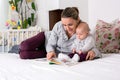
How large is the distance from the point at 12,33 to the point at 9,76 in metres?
2.32

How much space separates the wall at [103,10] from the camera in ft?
7.80

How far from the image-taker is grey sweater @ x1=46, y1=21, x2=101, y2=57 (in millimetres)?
1733

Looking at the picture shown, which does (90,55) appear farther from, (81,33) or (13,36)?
(13,36)

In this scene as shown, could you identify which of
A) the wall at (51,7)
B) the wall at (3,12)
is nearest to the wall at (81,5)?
the wall at (51,7)

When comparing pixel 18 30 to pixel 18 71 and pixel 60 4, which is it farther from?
pixel 18 71

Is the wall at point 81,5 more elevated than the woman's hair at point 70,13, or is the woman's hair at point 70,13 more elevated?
the wall at point 81,5

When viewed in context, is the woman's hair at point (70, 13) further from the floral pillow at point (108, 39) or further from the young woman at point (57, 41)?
the floral pillow at point (108, 39)

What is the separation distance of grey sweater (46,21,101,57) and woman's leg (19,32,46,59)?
2.8 inches

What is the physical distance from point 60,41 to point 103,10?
994 millimetres

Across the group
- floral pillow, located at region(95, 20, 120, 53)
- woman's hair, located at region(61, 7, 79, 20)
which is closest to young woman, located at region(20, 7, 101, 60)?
woman's hair, located at region(61, 7, 79, 20)

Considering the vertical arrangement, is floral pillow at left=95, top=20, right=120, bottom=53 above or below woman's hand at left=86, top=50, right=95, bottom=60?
above

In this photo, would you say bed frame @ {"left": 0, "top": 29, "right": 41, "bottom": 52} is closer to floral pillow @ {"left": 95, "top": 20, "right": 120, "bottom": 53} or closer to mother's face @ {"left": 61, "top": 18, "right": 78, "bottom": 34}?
floral pillow @ {"left": 95, "top": 20, "right": 120, "bottom": 53}

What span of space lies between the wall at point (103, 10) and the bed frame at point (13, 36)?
0.97 m

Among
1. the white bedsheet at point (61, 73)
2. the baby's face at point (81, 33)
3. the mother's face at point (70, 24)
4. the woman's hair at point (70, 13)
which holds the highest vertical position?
the woman's hair at point (70, 13)
